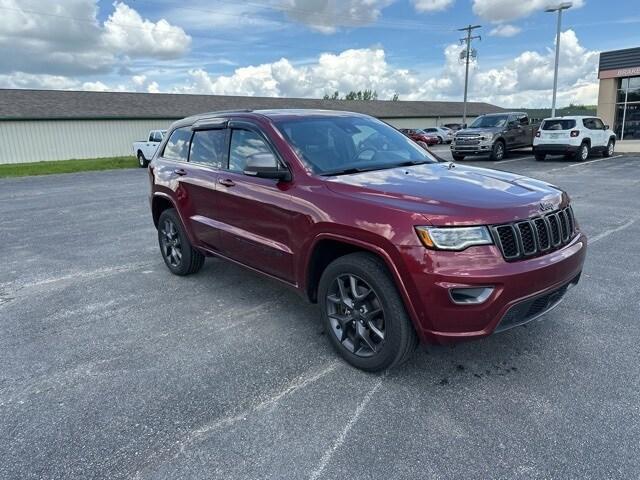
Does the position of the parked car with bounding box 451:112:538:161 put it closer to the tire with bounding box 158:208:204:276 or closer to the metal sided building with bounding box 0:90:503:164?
the metal sided building with bounding box 0:90:503:164

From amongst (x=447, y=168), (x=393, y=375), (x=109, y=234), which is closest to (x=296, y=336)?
(x=393, y=375)

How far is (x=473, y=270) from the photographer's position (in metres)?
2.77

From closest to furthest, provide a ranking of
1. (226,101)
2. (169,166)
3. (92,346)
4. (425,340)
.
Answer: (425,340)
(92,346)
(169,166)
(226,101)

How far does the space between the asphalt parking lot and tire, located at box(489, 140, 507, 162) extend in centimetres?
1519

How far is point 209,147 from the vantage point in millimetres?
4832

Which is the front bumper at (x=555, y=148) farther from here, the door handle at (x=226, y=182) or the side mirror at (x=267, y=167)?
the side mirror at (x=267, y=167)

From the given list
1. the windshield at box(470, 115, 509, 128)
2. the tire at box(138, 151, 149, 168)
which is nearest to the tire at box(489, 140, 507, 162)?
the windshield at box(470, 115, 509, 128)

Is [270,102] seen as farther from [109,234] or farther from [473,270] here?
[473,270]

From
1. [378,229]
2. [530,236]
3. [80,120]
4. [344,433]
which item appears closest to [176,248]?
[378,229]

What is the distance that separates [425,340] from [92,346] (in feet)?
8.70

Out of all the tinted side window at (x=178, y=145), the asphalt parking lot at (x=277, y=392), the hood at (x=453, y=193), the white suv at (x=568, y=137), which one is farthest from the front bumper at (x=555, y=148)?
the tinted side window at (x=178, y=145)

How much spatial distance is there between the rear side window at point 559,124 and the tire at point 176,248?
57.6ft

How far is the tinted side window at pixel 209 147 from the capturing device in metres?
4.63

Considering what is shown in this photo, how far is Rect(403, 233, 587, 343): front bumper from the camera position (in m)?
2.79
